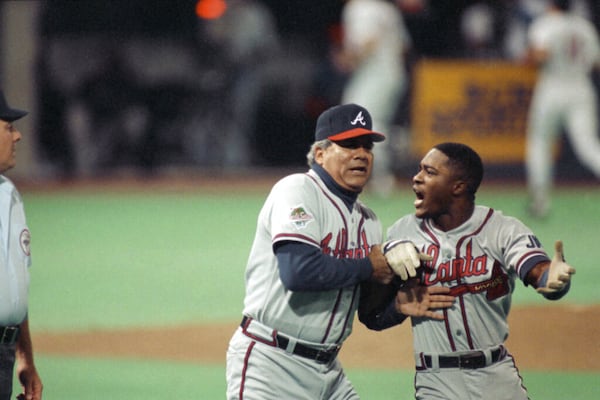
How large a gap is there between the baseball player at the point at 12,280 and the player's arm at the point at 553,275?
2205 millimetres

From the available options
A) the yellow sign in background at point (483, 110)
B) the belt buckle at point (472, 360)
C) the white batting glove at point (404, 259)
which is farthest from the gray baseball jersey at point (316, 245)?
the yellow sign in background at point (483, 110)

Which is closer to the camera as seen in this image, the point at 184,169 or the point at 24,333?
the point at 24,333

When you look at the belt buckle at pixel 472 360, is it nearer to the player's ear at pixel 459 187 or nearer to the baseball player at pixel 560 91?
the player's ear at pixel 459 187

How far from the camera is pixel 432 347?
174 inches

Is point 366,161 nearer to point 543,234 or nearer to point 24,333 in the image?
point 24,333

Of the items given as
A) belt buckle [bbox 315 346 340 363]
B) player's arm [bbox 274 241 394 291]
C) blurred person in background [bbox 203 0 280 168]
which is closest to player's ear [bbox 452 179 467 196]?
player's arm [bbox 274 241 394 291]

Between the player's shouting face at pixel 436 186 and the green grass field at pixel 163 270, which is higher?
the player's shouting face at pixel 436 186

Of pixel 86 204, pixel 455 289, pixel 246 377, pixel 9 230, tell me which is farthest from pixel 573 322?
pixel 86 204

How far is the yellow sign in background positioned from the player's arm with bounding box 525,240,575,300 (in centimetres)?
1230

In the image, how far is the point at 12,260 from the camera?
4410 mm

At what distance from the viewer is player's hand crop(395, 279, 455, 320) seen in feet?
14.4

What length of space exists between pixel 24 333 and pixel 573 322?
16.7ft

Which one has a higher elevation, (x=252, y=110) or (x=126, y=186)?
(x=252, y=110)

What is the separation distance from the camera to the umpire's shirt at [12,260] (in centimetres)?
433
